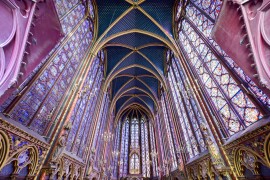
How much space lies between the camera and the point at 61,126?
805cm

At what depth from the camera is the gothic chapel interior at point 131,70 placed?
3.80 m

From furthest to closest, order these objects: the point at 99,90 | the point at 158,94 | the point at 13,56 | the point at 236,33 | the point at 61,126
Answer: the point at 158,94 < the point at 99,90 < the point at 61,126 < the point at 236,33 < the point at 13,56

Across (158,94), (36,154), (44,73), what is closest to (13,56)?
(44,73)

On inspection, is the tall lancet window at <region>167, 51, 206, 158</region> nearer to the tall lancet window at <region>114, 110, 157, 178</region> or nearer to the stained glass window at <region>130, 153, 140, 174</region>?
the tall lancet window at <region>114, 110, 157, 178</region>

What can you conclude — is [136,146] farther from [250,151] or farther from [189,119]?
[250,151]

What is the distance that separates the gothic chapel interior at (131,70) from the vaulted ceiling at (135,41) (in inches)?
3.9

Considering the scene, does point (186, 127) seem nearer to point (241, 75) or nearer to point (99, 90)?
point (241, 75)

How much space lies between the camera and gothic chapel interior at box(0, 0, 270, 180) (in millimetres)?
3801

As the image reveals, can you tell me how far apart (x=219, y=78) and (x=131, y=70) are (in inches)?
528

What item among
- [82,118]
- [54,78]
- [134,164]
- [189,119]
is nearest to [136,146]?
[134,164]

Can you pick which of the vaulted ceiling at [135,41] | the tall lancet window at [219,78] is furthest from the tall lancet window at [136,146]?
the tall lancet window at [219,78]

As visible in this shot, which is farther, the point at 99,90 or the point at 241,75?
the point at 99,90

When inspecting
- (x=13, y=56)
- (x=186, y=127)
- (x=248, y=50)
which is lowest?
(x=13, y=56)

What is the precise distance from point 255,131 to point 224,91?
267 cm
